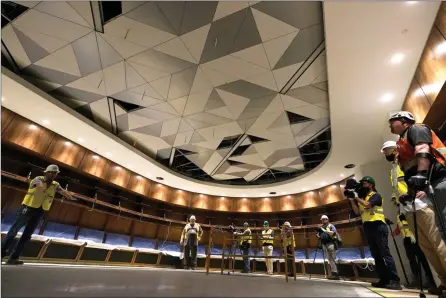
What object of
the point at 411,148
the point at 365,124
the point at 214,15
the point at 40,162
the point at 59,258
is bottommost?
the point at 59,258

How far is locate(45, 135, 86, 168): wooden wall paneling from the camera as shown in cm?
671

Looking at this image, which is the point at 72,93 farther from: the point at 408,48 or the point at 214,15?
the point at 408,48

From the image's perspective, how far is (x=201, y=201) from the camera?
10969 mm

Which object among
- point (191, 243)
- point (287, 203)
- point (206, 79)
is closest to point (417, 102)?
point (206, 79)

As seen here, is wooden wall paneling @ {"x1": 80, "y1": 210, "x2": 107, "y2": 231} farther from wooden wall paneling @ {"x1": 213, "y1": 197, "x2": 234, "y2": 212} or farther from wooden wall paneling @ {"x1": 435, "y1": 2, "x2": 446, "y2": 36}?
wooden wall paneling @ {"x1": 435, "y1": 2, "x2": 446, "y2": 36}

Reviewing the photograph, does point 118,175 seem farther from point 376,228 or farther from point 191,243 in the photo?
point 376,228

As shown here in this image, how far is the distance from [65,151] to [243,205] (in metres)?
7.79

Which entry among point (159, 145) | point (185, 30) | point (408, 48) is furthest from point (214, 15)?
point (159, 145)

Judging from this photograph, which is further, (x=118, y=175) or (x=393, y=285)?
(x=118, y=175)

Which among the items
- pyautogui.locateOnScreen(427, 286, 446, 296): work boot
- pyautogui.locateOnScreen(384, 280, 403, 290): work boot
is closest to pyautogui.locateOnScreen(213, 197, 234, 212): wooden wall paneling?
pyautogui.locateOnScreen(384, 280, 403, 290): work boot

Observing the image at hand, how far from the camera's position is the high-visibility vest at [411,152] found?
1.90 metres

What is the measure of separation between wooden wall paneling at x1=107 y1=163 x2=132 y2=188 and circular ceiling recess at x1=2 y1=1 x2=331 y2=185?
1530mm

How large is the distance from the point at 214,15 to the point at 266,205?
918cm

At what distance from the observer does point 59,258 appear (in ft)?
18.5
